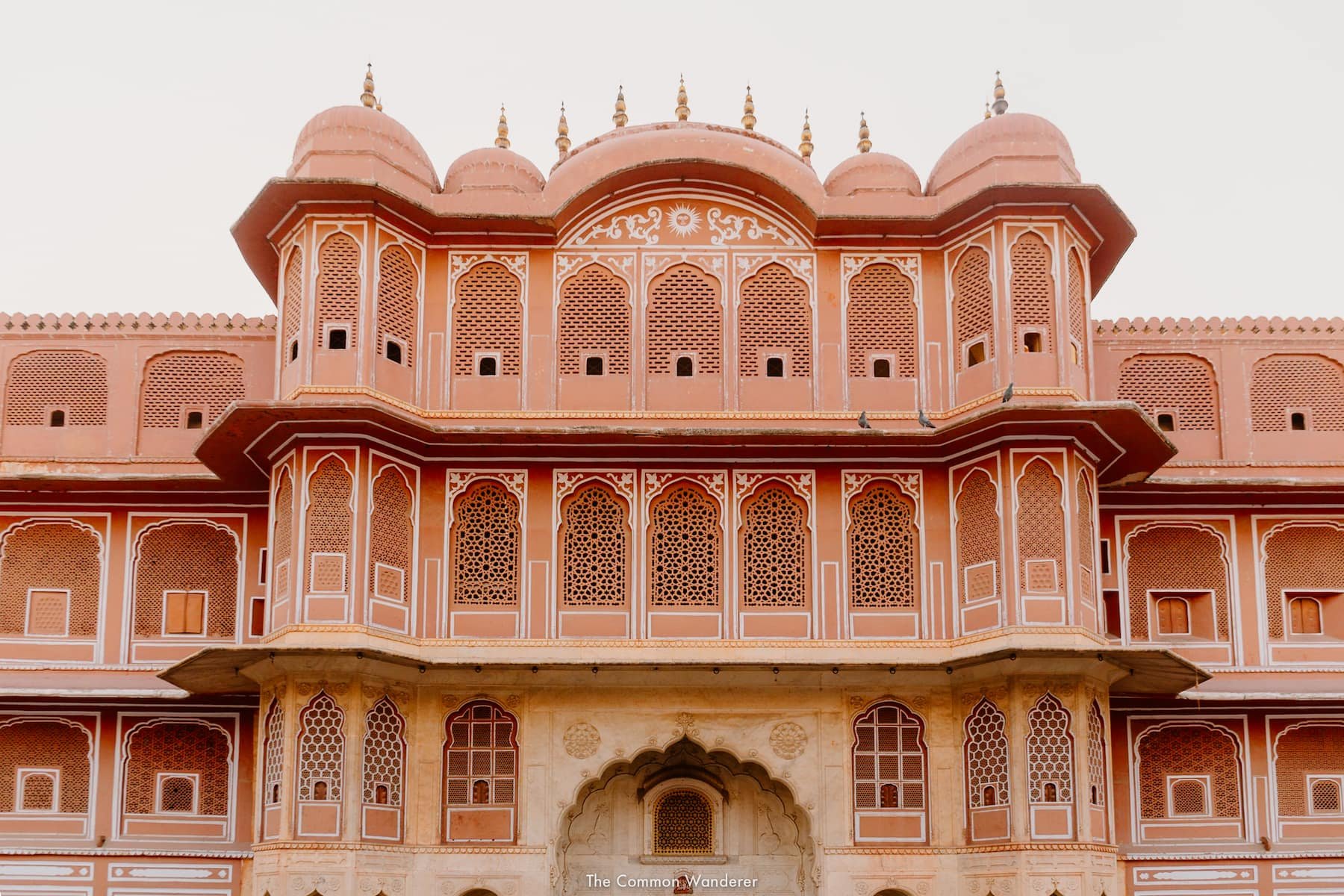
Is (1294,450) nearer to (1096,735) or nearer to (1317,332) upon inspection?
(1317,332)

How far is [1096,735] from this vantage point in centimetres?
1880

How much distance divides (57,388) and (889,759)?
11.0 m

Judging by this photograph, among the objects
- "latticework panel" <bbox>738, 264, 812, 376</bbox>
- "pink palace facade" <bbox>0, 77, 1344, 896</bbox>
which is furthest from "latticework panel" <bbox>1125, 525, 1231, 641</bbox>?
"latticework panel" <bbox>738, 264, 812, 376</bbox>

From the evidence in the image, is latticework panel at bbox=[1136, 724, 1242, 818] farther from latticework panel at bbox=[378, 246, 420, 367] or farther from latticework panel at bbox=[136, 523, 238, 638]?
latticework panel at bbox=[136, 523, 238, 638]

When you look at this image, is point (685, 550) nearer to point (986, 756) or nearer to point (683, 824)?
point (683, 824)

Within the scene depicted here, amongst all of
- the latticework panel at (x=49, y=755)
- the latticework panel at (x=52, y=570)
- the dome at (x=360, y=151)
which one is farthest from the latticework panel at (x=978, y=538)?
the latticework panel at (x=49, y=755)

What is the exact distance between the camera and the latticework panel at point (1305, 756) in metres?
20.4

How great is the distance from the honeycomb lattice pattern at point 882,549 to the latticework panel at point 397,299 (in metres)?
5.45

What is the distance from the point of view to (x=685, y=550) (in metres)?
19.6

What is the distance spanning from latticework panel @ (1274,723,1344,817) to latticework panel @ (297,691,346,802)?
10.9 metres

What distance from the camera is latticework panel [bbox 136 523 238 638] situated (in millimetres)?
20609

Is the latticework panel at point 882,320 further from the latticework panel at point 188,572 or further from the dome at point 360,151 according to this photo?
the latticework panel at point 188,572

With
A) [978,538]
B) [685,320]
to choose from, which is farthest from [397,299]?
[978,538]

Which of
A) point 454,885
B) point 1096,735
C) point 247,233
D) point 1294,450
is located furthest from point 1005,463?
point 247,233
